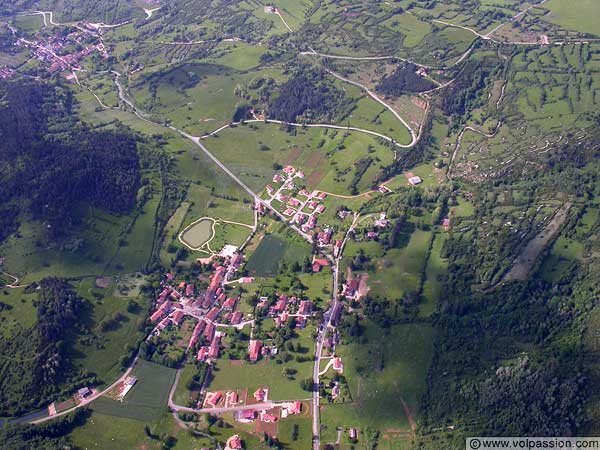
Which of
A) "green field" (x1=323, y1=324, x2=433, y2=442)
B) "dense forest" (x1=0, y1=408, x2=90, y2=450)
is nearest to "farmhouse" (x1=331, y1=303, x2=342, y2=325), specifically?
"green field" (x1=323, y1=324, x2=433, y2=442)

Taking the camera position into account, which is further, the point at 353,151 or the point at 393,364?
the point at 353,151

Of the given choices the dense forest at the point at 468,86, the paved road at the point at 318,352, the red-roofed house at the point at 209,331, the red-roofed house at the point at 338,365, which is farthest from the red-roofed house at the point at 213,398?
the dense forest at the point at 468,86

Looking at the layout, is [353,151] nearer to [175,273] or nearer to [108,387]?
[175,273]

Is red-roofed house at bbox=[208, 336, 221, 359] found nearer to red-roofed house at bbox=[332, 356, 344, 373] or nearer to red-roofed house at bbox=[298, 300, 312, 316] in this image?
red-roofed house at bbox=[298, 300, 312, 316]

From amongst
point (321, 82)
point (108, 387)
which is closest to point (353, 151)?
point (321, 82)

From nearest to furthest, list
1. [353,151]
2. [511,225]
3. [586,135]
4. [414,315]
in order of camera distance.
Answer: [414,315]
[511,225]
[586,135]
[353,151]

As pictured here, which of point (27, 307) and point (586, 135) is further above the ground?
point (586, 135)

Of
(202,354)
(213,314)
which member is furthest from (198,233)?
(202,354)
